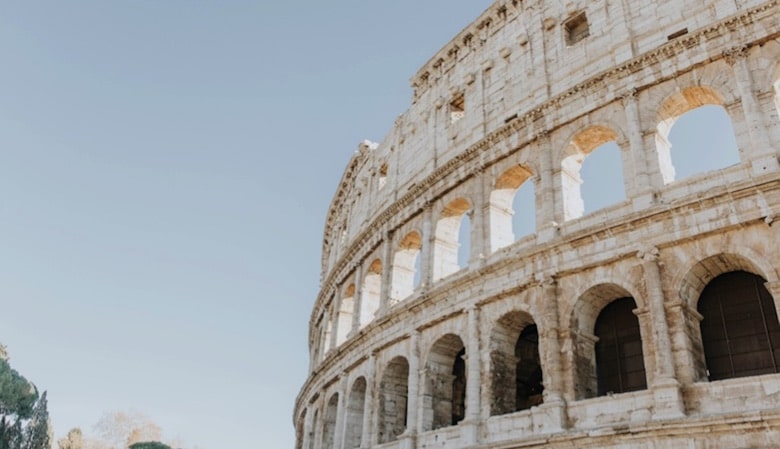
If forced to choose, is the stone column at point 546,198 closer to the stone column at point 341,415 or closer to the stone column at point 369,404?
the stone column at point 369,404

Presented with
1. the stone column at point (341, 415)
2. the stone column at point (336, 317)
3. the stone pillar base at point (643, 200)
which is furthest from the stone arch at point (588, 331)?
the stone column at point (336, 317)

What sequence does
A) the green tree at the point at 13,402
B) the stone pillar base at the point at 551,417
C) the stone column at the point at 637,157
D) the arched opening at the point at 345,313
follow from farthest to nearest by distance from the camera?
1. the green tree at the point at 13,402
2. the arched opening at the point at 345,313
3. the stone column at the point at 637,157
4. the stone pillar base at the point at 551,417

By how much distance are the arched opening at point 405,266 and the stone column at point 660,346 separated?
7166 millimetres

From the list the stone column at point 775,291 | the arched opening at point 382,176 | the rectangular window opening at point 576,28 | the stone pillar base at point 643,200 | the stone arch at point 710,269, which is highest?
the rectangular window opening at point 576,28

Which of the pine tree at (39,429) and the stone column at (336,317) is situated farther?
the pine tree at (39,429)

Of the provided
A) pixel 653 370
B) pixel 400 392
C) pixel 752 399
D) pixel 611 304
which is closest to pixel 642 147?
pixel 611 304

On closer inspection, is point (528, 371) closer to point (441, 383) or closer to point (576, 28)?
point (441, 383)

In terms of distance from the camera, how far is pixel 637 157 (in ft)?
39.1

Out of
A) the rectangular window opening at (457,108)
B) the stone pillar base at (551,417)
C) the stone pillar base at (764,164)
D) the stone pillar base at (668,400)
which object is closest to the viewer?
the stone pillar base at (668,400)

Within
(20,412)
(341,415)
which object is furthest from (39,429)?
(341,415)

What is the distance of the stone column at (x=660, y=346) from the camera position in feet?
30.8

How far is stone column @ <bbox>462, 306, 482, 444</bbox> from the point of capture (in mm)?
11945

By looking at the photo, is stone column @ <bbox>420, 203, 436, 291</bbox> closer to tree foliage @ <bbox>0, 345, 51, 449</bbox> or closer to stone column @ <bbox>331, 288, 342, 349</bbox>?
stone column @ <bbox>331, 288, 342, 349</bbox>

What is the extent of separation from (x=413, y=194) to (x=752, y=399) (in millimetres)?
9855
